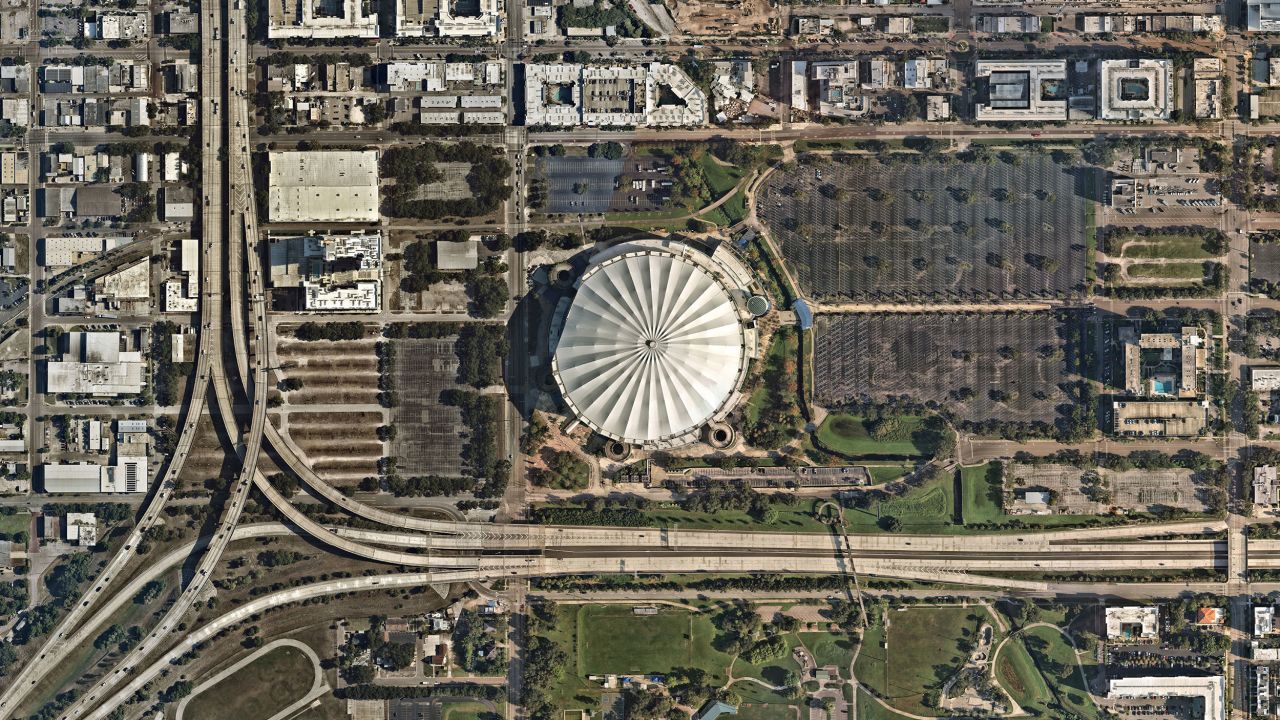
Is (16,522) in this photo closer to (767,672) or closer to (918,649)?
(767,672)

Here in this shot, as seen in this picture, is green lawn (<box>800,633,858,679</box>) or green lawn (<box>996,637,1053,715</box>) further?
green lawn (<box>800,633,858,679</box>)

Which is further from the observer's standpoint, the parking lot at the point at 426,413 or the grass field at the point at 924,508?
the parking lot at the point at 426,413

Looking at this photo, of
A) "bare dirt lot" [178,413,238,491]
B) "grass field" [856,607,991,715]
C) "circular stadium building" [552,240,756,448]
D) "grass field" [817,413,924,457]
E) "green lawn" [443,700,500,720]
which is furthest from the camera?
"bare dirt lot" [178,413,238,491]

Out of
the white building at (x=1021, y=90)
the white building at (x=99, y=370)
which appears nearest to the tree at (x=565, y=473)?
the white building at (x=99, y=370)

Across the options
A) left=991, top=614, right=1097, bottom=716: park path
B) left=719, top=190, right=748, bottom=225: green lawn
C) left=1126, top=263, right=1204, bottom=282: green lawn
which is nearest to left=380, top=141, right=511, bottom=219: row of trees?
left=719, top=190, right=748, bottom=225: green lawn

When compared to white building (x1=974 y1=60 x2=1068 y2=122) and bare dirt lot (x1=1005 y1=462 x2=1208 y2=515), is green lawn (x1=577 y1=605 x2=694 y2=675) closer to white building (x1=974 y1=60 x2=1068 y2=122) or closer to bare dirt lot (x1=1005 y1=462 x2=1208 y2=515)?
bare dirt lot (x1=1005 y1=462 x2=1208 y2=515)

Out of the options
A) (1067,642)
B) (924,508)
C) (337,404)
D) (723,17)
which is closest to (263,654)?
(337,404)

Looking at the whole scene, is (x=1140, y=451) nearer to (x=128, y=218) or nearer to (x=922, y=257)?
(x=922, y=257)

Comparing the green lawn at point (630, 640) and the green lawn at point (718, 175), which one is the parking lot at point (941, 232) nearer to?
the green lawn at point (718, 175)
